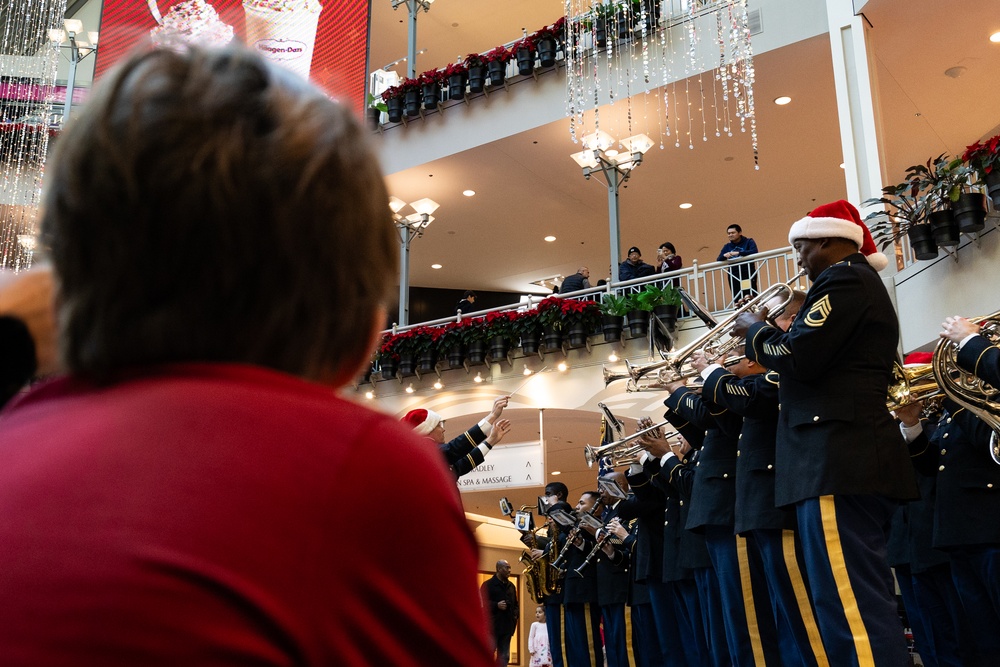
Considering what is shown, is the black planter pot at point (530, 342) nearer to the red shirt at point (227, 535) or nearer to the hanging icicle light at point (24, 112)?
the hanging icicle light at point (24, 112)

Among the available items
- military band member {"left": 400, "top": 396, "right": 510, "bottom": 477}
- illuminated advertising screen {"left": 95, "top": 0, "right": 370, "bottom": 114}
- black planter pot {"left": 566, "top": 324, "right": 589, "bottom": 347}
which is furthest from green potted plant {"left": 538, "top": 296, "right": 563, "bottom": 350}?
military band member {"left": 400, "top": 396, "right": 510, "bottom": 477}

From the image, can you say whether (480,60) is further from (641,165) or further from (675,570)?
(675,570)

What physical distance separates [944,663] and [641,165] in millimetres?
8816

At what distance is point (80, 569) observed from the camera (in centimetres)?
44

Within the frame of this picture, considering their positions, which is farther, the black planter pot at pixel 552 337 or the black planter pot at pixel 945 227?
the black planter pot at pixel 552 337

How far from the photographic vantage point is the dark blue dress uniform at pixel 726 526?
3.44 metres

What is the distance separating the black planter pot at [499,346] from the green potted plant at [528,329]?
0.17m

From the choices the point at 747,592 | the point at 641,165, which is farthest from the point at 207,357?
the point at 641,165

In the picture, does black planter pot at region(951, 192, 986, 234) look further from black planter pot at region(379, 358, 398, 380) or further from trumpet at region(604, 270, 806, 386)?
black planter pot at region(379, 358, 398, 380)

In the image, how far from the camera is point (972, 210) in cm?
613

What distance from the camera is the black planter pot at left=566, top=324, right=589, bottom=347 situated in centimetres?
984

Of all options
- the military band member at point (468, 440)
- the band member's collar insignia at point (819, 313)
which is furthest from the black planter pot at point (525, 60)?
the band member's collar insignia at point (819, 313)

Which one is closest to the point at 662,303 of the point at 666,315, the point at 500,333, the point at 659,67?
the point at 666,315

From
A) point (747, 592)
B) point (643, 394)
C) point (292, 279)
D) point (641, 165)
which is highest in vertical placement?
point (641, 165)
